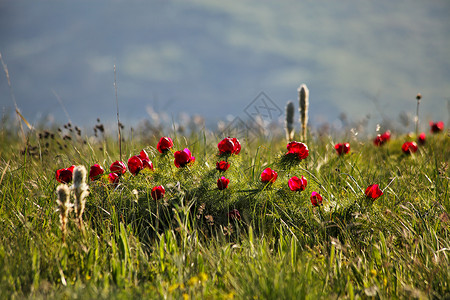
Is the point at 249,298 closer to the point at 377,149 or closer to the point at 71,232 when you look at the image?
the point at 71,232

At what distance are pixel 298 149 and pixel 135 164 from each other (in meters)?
1.39

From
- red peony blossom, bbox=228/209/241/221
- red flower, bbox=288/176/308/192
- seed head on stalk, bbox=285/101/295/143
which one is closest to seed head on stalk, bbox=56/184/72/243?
red peony blossom, bbox=228/209/241/221

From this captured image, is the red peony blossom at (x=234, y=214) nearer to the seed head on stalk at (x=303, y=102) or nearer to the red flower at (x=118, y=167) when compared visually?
the red flower at (x=118, y=167)

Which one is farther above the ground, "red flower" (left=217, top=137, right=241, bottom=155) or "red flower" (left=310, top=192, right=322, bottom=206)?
"red flower" (left=217, top=137, right=241, bottom=155)

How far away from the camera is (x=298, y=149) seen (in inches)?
135

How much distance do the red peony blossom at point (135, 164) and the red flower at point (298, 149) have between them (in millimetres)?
1272

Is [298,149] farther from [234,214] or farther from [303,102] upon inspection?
[303,102]

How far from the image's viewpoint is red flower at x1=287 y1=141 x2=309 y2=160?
11.2 ft

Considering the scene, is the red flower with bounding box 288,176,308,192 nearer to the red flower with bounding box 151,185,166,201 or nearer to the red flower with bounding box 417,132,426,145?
the red flower with bounding box 151,185,166,201

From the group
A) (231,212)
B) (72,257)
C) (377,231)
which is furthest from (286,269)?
(72,257)

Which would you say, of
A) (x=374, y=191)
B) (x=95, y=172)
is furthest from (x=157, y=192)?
(x=374, y=191)

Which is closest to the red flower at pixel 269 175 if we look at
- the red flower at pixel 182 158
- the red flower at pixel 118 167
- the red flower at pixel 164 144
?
the red flower at pixel 182 158

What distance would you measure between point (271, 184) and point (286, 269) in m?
1.03

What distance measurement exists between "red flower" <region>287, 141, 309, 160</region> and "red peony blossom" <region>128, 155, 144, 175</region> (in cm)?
127
